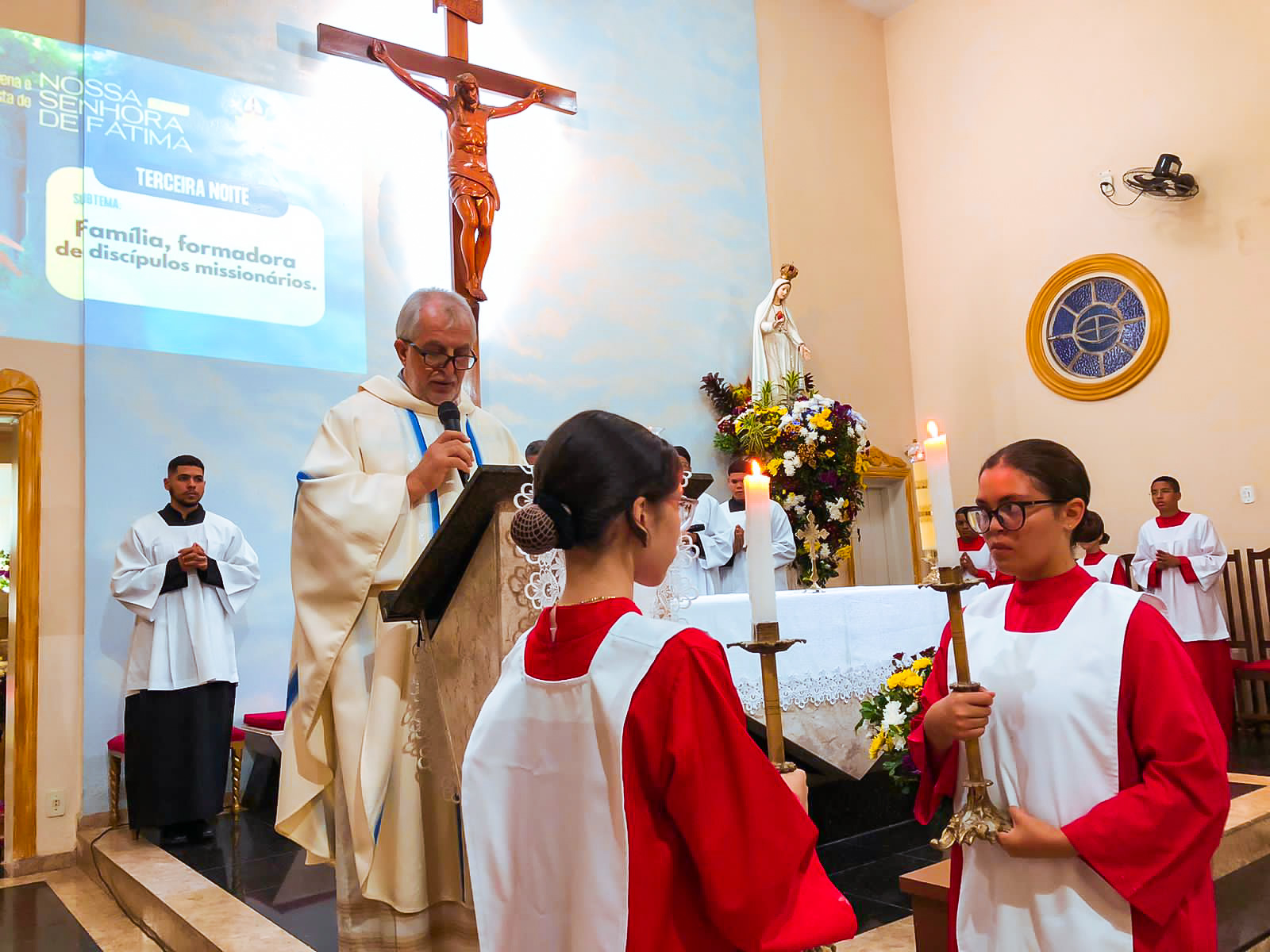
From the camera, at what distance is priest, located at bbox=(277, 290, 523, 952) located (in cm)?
241

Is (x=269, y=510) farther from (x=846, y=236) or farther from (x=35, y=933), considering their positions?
(x=846, y=236)

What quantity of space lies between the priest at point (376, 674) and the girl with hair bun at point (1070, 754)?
1.18 m

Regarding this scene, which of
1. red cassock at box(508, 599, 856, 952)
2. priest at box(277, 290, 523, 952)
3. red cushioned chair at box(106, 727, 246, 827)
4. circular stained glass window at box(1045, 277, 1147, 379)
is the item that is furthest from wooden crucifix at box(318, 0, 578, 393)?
red cassock at box(508, 599, 856, 952)

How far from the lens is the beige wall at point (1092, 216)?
8.21 metres

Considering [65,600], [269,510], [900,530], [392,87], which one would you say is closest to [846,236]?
[900,530]

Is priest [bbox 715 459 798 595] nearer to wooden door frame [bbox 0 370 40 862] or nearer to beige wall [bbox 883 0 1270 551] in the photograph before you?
wooden door frame [bbox 0 370 40 862]

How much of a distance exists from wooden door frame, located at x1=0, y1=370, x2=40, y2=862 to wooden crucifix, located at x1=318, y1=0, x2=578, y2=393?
270 cm

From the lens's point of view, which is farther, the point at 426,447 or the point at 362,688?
the point at 426,447

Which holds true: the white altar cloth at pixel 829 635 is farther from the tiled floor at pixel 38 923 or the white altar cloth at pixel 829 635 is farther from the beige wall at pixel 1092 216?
the beige wall at pixel 1092 216

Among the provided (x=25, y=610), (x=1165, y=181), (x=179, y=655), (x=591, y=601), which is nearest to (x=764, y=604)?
(x=591, y=601)

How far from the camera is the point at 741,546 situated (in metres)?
6.47

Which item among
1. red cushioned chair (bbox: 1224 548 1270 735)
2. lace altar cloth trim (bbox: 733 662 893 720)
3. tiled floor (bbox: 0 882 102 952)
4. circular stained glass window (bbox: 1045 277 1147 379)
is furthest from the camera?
circular stained glass window (bbox: 1045 277 1147 379)

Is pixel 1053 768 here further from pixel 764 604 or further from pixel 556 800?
pixel 556 800

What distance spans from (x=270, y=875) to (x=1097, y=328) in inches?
318
